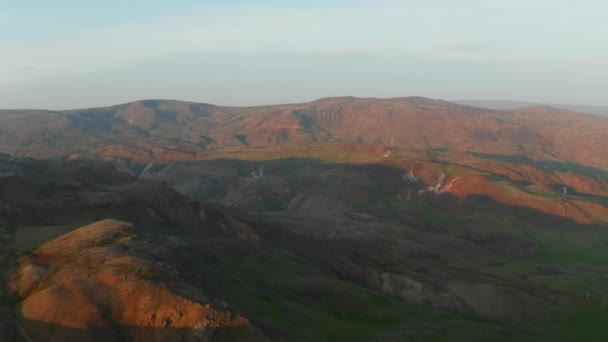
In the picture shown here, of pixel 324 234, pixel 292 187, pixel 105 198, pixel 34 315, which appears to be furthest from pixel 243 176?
pixel 34 315

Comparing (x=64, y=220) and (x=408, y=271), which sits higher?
(x=64, y=220)

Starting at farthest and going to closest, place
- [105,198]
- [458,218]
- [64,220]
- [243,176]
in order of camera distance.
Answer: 1. [243,176]
2. [458,218]
3. [105,198]
4. [64,220]

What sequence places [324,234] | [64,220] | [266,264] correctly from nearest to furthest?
1. [266,264]
2. [64,220]
3. [324,234]

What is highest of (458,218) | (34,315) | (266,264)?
(34,315)

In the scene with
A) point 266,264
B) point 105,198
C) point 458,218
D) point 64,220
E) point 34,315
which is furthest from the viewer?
point 458,218

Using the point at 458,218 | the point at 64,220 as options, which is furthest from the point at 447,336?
the point at 458,218

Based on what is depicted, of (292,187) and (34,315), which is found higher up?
(34,315)

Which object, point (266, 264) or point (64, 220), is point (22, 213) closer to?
point (64, 220)

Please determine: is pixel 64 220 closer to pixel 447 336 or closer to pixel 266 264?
pixel 266 264

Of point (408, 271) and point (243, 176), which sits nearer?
point (408, 271)
